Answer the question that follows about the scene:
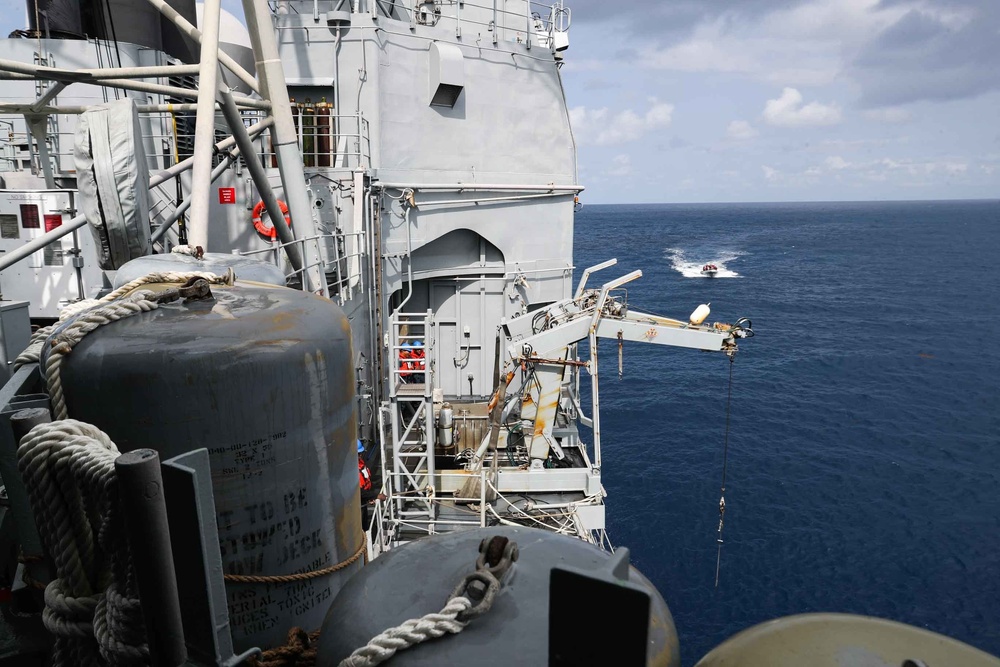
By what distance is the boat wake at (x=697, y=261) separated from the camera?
78688mm

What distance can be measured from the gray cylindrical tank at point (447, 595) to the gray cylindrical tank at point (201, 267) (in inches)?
103

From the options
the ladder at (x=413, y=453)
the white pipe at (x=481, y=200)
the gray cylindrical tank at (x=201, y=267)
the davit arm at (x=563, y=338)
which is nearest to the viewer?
the gray cylindrical tank at (x=201, y=267)

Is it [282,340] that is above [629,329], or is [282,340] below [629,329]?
above

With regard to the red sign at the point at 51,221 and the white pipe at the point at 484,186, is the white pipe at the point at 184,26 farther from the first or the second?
the red sign at the point at 51,221

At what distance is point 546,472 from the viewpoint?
578 inches

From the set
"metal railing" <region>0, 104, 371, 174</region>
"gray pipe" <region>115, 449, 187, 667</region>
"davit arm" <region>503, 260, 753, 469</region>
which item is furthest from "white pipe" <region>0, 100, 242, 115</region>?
"gray pipe" <region>115, 449, 187, 667</region>

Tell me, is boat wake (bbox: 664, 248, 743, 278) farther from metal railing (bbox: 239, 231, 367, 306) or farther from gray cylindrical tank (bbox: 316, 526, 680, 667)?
gray cylindrical tank (bbox: 316, 526, 680, 667)

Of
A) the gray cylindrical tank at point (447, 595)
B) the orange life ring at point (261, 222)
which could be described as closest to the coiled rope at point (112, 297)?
the gray cylindrical tank at point (447, 595)

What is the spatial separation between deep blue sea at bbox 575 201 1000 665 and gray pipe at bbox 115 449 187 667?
17419mm

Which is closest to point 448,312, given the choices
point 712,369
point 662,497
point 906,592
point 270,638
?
point 662,497

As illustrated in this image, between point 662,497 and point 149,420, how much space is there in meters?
24.1

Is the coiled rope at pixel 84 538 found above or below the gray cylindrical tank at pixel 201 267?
below

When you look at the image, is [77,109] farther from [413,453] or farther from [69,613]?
[69,613]

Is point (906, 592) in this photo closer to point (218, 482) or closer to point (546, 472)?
point (546, 472)
